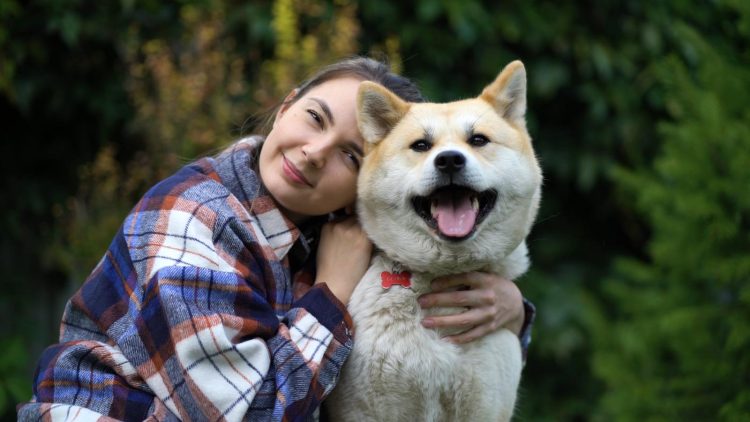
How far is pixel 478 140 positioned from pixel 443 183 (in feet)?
0.64

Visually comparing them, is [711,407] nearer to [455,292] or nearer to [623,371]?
[623,371]

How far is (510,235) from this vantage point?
7.73 feet

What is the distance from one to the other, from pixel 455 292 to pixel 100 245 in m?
2.25

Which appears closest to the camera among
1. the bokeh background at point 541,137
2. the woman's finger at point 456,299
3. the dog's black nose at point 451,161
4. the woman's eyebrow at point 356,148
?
the dog's black nose at point 451,161

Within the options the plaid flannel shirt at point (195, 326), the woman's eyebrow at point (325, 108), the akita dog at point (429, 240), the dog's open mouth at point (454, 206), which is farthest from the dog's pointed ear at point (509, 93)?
the plaid flannel shirt at point (195, 326)

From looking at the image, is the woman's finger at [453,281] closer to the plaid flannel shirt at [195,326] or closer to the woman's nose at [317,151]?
the plaid flannel shirt at [195,326]

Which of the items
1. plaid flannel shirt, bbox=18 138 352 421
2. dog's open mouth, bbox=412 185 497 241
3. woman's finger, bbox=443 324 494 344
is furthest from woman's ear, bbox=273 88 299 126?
woman's finger, bbox=443 324 494 344

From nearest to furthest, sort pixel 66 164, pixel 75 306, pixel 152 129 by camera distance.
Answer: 1. pixel 75 306
2. pixel 152 129
3. pixel 66 164

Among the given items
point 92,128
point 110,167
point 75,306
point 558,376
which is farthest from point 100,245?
point 558,376

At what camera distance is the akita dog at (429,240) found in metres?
2.24

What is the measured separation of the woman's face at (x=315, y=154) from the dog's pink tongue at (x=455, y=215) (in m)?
0.27

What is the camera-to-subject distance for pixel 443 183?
224cm

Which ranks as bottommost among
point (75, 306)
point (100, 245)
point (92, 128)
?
Result: point (100, 245)

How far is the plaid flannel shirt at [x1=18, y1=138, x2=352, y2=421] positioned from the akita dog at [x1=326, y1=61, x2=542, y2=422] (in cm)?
14
